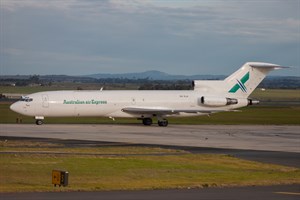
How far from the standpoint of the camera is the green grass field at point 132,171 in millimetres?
22828

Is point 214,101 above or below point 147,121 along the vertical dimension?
above

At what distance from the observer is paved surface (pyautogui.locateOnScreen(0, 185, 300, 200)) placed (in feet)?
63.6

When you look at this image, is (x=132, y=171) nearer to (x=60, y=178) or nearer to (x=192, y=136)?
(x=60, y=178)

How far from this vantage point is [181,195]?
66.9ft

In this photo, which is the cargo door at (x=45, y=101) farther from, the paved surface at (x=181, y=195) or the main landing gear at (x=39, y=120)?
the paved surface at (x=181, y=195)

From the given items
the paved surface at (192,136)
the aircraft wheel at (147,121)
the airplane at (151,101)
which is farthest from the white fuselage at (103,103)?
the paved surface at (192,136)

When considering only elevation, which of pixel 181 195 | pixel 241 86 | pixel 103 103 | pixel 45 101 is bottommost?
pixel 181 195

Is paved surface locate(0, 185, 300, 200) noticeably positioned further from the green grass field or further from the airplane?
the airplane

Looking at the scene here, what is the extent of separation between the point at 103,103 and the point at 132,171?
37.0 meters

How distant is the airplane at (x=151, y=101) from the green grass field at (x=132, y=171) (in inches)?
1016

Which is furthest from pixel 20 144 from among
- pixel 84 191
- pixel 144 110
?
pixel 144 110

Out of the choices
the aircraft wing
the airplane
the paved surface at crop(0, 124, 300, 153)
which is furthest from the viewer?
the aircraft wing

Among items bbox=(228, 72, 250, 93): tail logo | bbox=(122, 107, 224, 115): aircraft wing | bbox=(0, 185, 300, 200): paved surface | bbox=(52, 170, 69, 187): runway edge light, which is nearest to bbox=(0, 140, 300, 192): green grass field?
bbox=(52, 170, 69, 187): runway edge light

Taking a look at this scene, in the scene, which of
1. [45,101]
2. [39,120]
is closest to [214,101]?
[45,101]
